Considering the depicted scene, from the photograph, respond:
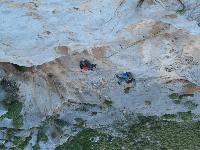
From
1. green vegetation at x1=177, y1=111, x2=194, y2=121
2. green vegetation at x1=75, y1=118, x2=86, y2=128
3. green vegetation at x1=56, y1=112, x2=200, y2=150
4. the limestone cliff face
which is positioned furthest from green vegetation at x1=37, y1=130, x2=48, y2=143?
green vegetation at x1=177, y1=111, x2=194, y2=121

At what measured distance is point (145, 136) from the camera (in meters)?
13.0

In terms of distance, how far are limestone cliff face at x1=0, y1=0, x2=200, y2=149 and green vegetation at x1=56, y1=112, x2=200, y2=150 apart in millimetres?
362

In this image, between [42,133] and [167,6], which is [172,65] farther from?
[42,133]

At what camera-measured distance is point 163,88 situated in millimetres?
13344

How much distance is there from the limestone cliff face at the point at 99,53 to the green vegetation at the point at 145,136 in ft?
1.19

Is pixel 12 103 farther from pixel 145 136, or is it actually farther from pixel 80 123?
pixel 145 136

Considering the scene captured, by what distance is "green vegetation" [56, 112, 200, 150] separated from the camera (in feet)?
41.7

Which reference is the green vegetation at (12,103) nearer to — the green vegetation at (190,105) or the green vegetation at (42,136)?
the green vegetation at (42,136)

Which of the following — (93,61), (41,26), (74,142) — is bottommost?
(74,142)

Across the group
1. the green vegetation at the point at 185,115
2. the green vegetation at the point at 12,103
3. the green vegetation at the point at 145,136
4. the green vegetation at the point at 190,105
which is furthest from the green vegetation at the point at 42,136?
the green vegetation at the point at 190,105

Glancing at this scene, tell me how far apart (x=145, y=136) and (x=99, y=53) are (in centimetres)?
293

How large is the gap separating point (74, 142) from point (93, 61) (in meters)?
2.60

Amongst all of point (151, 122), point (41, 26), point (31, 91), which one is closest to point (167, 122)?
point (151, 122)

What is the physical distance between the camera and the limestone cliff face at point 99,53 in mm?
9383
